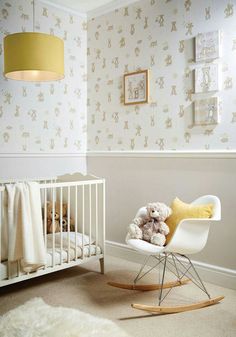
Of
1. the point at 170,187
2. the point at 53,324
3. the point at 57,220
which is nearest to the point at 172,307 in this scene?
the point at 53,324

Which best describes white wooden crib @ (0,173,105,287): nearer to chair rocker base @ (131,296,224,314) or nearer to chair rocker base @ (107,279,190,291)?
chair rocker base @ (107,279,190,291)

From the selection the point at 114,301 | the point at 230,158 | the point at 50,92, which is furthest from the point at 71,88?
the point at 114,301

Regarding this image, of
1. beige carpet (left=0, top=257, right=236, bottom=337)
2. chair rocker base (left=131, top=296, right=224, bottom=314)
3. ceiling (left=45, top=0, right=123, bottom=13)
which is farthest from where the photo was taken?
ceiling (left=45, top=0, right=123, bottom=13)

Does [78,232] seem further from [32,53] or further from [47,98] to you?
[32,53]

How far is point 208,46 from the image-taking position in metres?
2.77

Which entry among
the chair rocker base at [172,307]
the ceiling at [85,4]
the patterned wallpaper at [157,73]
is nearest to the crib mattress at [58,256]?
the chair rocker base at [172,307]

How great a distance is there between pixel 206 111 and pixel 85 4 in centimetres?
164

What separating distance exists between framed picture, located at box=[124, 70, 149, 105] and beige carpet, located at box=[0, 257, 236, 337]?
1.49 meters

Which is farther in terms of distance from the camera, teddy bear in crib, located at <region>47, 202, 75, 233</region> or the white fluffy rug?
teddy bear in crib, located at <region>47, 202, 75, 233</region>

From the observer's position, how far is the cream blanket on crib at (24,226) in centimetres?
234

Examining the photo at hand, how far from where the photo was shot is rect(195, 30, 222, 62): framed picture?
8.92 feet

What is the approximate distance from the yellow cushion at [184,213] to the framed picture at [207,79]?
2.91 feet

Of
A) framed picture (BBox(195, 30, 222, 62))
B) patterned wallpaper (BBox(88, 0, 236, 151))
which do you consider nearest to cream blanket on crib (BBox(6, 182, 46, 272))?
patterned wallpaper (BBox(88, 0, 236, 151))

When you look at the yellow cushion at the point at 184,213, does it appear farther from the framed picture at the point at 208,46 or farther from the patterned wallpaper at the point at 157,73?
the framed picture at the point at 208,46
